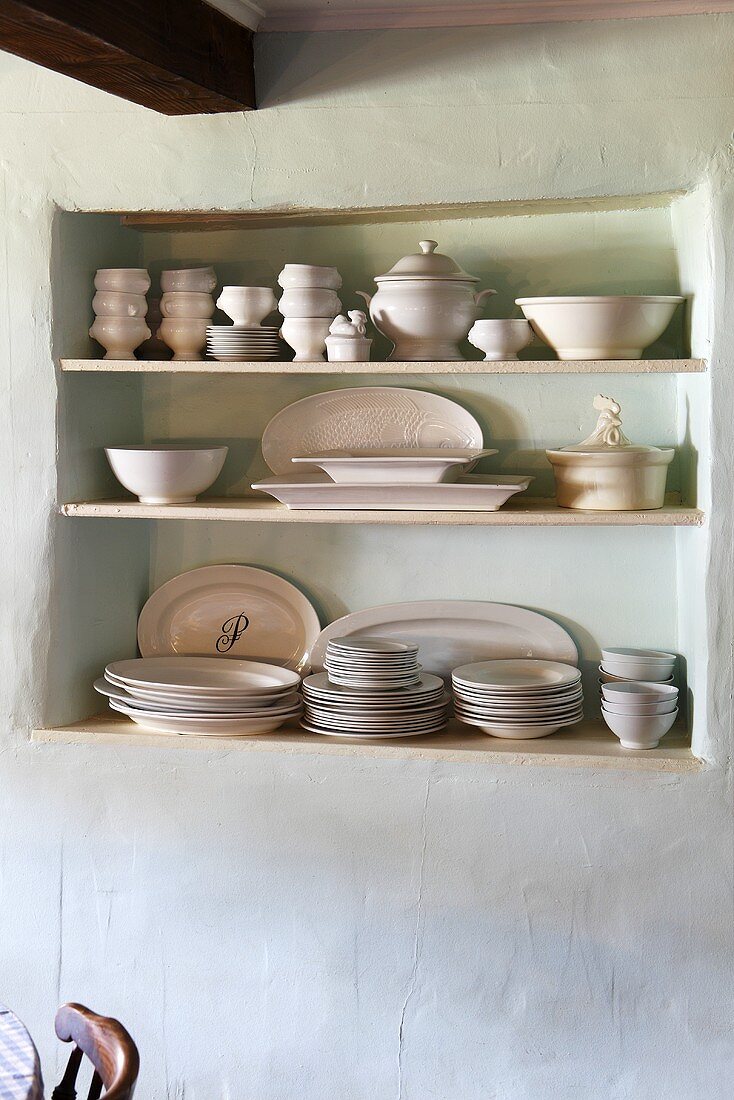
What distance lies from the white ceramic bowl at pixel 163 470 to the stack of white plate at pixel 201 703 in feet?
1.33

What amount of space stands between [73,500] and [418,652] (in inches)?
33.0

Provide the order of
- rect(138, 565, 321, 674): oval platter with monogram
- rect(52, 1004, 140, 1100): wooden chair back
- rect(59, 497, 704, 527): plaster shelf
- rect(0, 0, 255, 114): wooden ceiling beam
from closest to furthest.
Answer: rect(52, 1004, 140, 1100): wooden chair back → rect(0, 0, 255, 114): wooden ceiling beam → rect(59, 497, 704, 527): plaster shelf → rect(138, 565, 321, 674): oval platter with monogram

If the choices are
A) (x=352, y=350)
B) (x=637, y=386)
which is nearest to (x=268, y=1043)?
(x=352, y=350)

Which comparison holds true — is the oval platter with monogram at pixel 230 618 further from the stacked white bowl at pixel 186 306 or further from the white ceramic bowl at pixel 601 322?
the white ceramic bowl at pixel 601 322

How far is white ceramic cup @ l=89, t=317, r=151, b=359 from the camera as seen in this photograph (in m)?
2.48

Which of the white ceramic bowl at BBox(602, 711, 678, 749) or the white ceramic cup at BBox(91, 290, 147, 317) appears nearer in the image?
the white ceramic bowl at BBox(602, 711, 678, 749)

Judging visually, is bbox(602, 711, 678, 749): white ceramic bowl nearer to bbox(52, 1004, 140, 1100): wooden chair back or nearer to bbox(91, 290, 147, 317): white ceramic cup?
bbox(52, 1004, 140, 1100): wooden chair back

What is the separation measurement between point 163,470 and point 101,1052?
1.25 meters

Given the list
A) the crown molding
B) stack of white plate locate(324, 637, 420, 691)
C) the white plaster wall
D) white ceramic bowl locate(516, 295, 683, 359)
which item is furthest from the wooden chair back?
the crown molding

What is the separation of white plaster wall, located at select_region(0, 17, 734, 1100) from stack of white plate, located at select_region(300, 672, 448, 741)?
86 mm

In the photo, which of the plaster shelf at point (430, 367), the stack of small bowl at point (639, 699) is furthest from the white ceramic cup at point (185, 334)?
the stack of small bowl at point (639, 699)

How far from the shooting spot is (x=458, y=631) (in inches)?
104

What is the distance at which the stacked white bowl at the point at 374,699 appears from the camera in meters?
2.39

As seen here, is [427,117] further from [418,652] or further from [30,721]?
[30,721]
